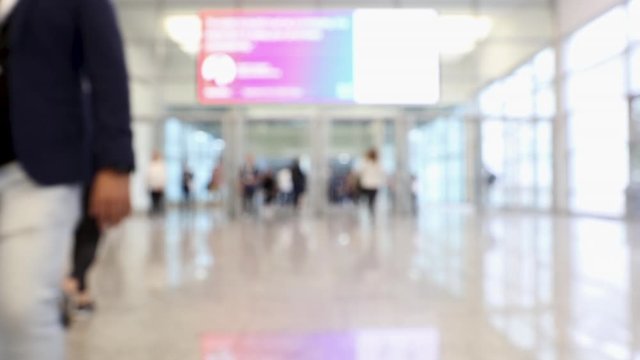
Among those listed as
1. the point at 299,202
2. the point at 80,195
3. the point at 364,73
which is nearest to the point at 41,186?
the point at 80,195

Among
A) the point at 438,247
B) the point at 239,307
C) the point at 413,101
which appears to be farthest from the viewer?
the point at 413,101

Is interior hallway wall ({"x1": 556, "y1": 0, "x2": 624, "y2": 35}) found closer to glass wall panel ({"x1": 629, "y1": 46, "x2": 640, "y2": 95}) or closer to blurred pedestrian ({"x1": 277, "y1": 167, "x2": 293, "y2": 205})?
glass wall panel ({"x1": 629, "y1": 46, "x2": 640, "y2": 95})

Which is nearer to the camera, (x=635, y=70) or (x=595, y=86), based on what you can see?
(x=635, y=70)

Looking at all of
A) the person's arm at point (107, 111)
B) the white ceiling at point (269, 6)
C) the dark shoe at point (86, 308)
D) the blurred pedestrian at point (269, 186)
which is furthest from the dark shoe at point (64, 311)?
the blurred pedestrian at point (269, 186)

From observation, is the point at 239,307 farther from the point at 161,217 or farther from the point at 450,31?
the point at 450,31

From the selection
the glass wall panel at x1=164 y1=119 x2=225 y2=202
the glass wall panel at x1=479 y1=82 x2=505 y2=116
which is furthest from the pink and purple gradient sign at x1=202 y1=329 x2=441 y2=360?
the glass wall panel at x1=479 y1=82 x2=505 y2=116

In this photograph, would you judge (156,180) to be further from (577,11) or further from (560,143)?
(577,11)

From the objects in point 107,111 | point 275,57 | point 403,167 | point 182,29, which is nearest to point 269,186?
point 403,167

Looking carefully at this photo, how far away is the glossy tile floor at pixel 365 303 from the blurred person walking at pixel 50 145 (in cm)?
150

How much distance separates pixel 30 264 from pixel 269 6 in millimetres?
15982

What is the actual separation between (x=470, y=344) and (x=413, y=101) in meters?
10.5

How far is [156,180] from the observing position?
14.2m

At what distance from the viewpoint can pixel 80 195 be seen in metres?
1.69

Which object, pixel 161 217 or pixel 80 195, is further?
pixel 161 217
